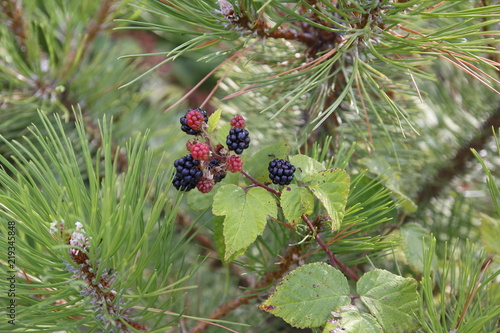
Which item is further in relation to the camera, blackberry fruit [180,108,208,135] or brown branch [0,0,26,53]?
brown branch [0,0,26,53]

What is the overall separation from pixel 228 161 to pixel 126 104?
1.69 feet

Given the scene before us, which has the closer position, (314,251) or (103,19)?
(314,251)

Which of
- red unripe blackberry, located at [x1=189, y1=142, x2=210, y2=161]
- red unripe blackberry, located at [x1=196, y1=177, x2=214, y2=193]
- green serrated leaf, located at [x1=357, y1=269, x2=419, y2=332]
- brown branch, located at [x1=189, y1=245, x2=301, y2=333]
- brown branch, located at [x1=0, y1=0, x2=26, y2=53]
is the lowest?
brown branch, located at [x1=189, y1=245, x2=301, y2=333]

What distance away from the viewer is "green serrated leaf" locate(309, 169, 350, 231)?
1.27ft

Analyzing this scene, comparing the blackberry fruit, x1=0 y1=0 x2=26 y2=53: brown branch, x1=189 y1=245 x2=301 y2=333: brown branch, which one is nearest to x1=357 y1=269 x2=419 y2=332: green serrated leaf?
x1=189 y1=245 x2=301 y2=333: brown branch

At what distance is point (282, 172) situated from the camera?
1.30 feet

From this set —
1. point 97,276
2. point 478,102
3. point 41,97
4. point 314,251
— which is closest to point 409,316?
point 314,251

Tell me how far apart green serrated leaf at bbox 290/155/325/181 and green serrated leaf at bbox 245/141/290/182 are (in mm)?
17

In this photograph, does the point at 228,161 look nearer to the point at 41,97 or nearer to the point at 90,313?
Result: the point at 90,313

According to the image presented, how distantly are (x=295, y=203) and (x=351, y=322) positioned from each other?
11 centimetres

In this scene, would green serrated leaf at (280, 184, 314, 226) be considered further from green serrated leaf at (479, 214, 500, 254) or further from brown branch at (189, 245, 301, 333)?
green serrated leaf at (479, 214, 500, 254)

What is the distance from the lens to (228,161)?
1.30 feet

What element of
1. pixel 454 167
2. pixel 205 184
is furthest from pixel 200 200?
pixel 454 167

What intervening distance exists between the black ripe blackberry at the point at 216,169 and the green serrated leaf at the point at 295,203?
0.21ft
